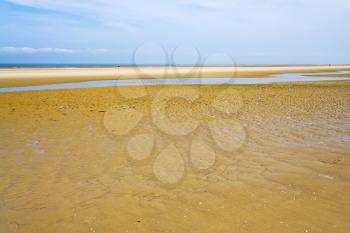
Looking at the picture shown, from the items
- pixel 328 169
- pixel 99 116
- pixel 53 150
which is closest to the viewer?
pixel 328 169

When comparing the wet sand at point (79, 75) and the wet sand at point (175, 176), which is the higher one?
the wet sand at point (79, 75)

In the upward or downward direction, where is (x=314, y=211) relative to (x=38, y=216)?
upward

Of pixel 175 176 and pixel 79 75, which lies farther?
pixel 79 75

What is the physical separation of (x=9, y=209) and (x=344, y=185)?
18.9 feet

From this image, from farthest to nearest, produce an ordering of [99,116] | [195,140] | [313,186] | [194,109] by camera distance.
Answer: [194,109]
[99,116]
[195,140]
[313,186]

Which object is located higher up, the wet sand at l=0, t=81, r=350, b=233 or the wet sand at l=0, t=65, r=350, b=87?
the wet sand at l=0, t=65, r=350, b=87

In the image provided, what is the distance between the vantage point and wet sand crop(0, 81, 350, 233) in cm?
438

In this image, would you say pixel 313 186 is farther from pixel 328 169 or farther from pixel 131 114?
pixel 131 114

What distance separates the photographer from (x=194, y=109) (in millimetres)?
14961

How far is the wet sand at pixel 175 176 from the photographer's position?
438 centimetres

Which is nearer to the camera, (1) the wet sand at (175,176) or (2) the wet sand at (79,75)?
(1) the wet sand at (175,176)

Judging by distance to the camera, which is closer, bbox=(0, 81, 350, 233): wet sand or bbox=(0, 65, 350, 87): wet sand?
bbox=(0, 81, 350, 233): wet sand

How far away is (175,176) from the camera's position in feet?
20.0

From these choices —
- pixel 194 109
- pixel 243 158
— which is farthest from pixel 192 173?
pixel 194 109
